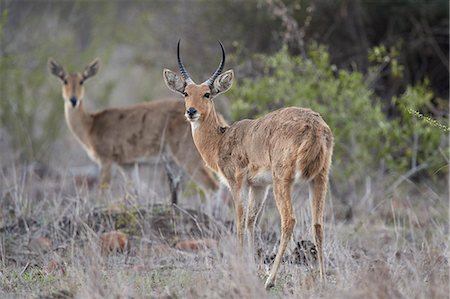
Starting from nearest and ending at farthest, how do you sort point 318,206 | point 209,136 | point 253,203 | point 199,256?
point 318,206 < point 253,203 < point 199,256 < point 209,136

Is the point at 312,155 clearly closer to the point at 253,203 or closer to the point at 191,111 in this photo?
the point at 253,203

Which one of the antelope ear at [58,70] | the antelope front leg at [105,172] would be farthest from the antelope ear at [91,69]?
the antelope front leg at [105,172]

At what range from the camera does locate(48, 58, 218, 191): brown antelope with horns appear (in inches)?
487

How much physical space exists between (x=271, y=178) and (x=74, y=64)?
10.8 metres

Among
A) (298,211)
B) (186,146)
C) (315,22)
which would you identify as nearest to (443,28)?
(315,22)

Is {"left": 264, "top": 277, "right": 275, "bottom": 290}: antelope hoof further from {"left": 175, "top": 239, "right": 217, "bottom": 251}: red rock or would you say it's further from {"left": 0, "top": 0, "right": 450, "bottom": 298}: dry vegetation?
{"left": 175, "top": 239, "right": 217, "bottom": 251}: red rock

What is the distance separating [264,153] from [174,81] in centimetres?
180

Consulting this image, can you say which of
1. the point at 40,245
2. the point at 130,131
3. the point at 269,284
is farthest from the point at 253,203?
the point at 130,131

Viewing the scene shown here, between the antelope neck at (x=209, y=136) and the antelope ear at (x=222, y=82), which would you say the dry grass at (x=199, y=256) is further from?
the antelope ear at (x=222, y=82)

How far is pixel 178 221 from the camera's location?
9734mm

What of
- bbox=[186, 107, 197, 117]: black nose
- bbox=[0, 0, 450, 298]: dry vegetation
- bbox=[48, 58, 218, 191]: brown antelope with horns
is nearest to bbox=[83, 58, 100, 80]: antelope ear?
bbox=[48, 58, 218, 191]: brown antelope with horns

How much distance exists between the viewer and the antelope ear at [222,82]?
28.6 ft

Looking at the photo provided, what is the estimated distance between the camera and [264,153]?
7.54m

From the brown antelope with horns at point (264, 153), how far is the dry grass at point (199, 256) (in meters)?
0.40
